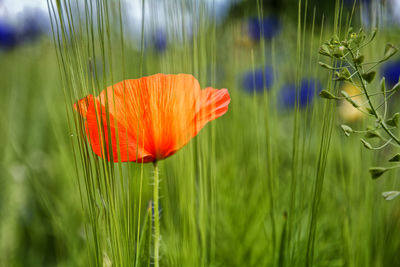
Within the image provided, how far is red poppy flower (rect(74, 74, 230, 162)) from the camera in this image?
0.25 metres

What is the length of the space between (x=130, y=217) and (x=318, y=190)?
12 centimetres

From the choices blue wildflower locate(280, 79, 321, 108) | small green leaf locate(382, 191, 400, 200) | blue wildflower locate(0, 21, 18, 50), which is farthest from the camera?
blue wildflower locate(0, 21, 18, 50)

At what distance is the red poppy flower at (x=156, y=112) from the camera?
25 cm

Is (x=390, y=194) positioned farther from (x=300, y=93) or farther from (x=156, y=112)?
(x=300, y=93)

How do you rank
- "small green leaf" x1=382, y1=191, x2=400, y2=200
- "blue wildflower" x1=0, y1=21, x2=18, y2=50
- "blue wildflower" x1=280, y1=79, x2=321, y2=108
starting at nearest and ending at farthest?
"small green leaf" x1=382, y1=191, x2=400, y2=200 < "blue wildflower" x1=280, y1=79, x2=321, y2=108 < "blue wildflower" x1=0, y1=21, x2=18, y2=50

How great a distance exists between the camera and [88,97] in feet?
0.80

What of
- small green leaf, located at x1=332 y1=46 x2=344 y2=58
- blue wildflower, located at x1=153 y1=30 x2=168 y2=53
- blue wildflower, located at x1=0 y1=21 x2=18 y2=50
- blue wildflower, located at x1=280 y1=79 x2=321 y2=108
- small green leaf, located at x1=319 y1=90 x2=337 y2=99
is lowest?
blue wildflower, located at x1=280 y1=79 x2=321 y2=108

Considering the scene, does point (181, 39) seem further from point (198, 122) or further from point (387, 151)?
point (387, 151)

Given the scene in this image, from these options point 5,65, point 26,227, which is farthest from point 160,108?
point 5,65

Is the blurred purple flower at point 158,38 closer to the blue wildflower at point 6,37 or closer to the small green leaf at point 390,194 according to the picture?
the small green leaf at point 390,194

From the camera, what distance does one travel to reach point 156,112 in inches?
10.3

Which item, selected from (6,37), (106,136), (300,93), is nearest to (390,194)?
(106,136)

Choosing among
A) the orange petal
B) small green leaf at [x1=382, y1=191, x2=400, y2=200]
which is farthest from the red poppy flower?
small green leaf at [x1=382, y1=191, x2=400, y2=200]

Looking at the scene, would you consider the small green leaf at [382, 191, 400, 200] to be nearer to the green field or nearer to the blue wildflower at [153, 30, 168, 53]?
the green field
